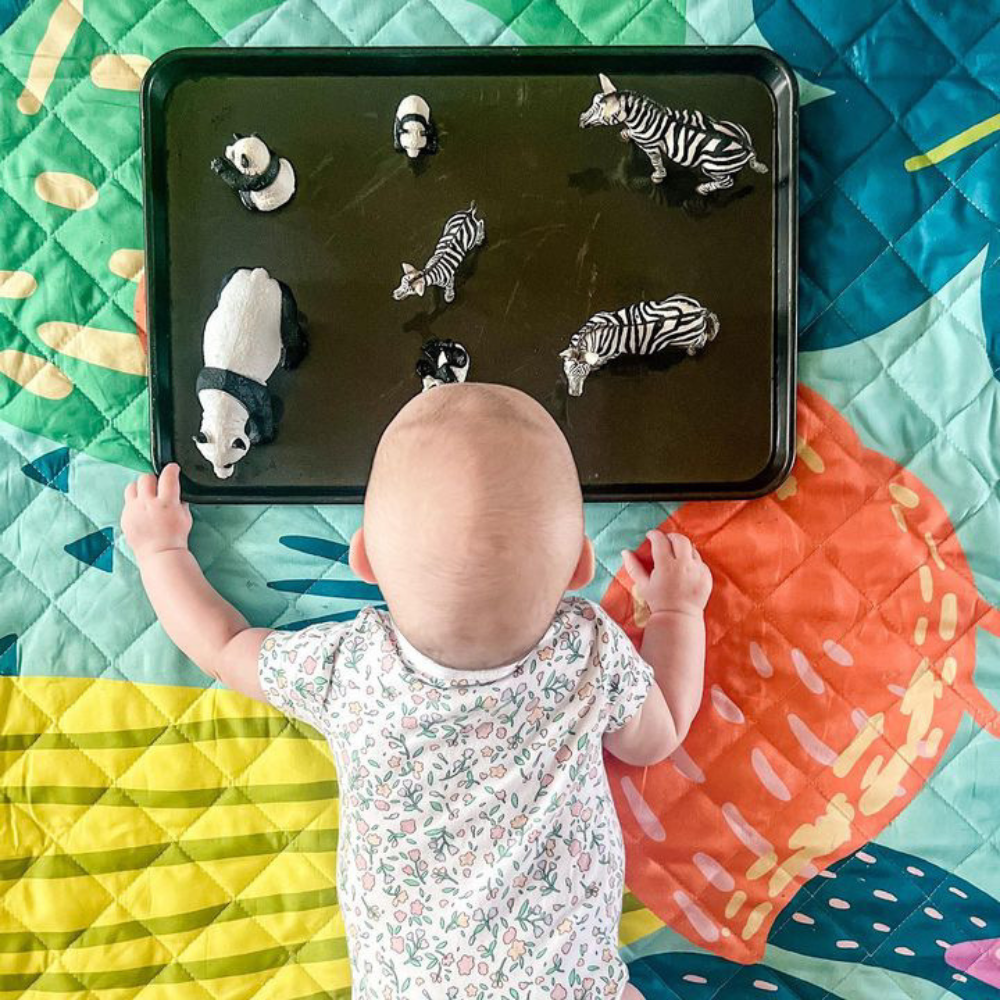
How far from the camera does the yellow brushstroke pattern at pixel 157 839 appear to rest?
834 mm

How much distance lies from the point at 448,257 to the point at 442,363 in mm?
89

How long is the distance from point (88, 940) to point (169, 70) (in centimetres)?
76

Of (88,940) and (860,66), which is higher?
(860,66)

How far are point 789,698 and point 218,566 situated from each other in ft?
1.71

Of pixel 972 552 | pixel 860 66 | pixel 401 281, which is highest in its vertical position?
pixel 860 66

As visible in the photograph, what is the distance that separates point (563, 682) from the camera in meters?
0.72

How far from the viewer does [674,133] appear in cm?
79

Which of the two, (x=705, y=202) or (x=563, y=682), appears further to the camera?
(x=705, y=202)

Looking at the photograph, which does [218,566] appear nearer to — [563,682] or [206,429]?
[206,429]

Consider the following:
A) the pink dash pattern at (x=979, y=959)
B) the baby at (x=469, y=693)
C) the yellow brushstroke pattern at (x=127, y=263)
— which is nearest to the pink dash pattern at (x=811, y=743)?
the baby at (x=469, y=693)

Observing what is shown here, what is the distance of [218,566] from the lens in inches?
33.0

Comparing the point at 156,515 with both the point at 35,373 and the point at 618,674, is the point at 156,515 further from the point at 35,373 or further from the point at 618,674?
the point at 618,674

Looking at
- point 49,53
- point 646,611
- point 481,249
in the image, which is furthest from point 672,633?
point 49,53

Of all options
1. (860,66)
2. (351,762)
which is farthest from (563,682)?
(860,66)
